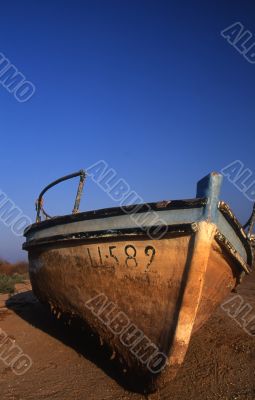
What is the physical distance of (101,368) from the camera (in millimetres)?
4527

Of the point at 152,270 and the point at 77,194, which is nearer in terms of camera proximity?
the point at 152,270

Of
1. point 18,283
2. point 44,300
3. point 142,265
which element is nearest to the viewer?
point 142,265

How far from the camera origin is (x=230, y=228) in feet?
13.1

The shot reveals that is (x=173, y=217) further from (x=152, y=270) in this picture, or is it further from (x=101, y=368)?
(x=101, y=368)

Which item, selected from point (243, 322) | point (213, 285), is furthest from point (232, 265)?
point (243, 322)

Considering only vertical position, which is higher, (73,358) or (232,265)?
(232,265)

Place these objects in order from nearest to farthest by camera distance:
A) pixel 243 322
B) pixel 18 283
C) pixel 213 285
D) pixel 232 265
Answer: pixel 213 285, pixel 232 265, pixel 243 322, pixel 18 283

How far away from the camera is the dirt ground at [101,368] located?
3824 mm

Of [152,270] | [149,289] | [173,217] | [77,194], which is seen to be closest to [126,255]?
[152,270]

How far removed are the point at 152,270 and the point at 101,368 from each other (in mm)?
1731

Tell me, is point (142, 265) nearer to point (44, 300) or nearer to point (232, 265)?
point (232, 265)

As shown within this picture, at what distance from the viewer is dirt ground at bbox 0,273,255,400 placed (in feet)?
12.5

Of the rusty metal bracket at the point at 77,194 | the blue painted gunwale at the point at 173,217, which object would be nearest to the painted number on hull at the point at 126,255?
the blue painted gunwale at the point at 173,217

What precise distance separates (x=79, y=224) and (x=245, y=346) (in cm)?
300
